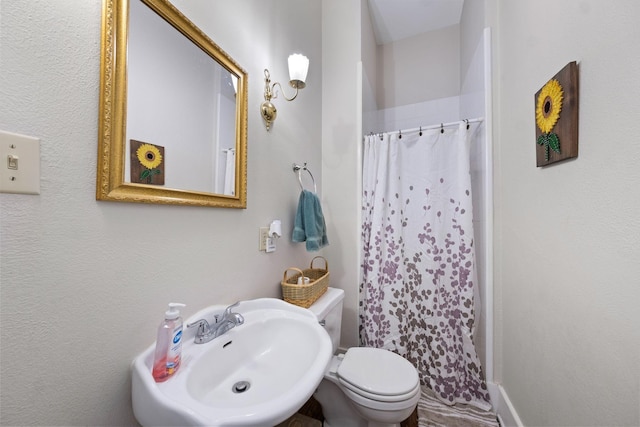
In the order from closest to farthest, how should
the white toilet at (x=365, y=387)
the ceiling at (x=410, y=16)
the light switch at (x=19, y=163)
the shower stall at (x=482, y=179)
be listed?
1. the light switch at (x=19, y=163)
2. the white toilet at (x=365, y=387)
3. the shower stall at (x=482, y=179)
4. the ceiling at (x=410, y=16)

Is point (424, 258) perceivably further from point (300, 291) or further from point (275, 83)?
point (275, 83)

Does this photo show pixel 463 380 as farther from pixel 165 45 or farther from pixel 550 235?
pixel 165 45

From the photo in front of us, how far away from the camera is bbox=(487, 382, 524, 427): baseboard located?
1.20 m

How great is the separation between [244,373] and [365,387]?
1.84 feet

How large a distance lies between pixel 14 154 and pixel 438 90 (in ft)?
8.67

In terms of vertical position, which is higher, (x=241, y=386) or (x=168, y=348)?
(x=168, y=348)

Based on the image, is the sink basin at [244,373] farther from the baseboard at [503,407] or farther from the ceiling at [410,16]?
the ceiling at [410,16]

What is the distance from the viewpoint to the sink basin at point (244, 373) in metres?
0.53

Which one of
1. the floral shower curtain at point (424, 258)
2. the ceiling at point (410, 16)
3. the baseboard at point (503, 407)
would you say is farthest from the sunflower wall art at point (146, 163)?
the ceiling at point (410, 16)

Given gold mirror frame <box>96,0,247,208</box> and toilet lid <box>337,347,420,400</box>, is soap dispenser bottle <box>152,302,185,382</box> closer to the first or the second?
gold mirror frame <box>96,0,247,208</box>

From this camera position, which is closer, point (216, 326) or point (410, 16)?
point (216, 326)

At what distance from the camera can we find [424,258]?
64.1 inches

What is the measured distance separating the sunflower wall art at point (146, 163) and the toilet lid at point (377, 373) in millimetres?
1161

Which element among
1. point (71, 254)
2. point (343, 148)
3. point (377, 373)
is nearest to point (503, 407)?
point (377, 373)
